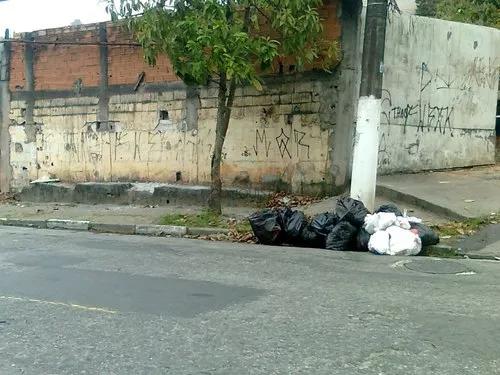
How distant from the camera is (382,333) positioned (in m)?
4.74

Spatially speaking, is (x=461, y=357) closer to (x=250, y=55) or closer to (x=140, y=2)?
(x=250, y=55)

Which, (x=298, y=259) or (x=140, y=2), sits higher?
(x=140, y=2)

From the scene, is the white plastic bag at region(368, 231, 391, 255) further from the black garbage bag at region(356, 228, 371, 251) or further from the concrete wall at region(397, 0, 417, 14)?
the concrete wall at region(397, 0, 417, 14)

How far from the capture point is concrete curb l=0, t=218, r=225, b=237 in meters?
11.3

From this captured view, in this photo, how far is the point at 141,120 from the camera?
16016mm

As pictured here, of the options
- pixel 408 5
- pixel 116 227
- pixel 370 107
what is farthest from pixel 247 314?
pixel 408 5

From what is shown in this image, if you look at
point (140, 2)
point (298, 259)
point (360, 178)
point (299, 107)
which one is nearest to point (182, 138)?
point (299, 107)

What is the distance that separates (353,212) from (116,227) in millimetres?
5335

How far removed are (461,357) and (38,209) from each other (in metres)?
13.5

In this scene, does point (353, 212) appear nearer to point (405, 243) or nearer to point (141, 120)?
point (405, 243)

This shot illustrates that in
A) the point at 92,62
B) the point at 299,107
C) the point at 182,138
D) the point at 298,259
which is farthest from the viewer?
the point at 92,62

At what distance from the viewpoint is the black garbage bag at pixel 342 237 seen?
921cm

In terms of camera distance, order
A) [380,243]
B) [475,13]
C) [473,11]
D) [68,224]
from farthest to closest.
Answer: [473,11]
[475,13]
[68,224]
[380,243]

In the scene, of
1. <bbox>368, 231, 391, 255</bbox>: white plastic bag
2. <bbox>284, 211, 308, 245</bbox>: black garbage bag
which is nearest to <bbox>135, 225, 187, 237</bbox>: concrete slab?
<bbox>284, 211, 308, 245</bbox>: black garbage bag
